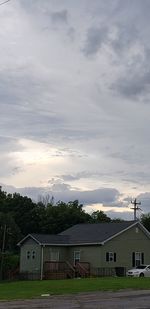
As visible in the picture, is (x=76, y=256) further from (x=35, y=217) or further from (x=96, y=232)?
(x=35, y=217)

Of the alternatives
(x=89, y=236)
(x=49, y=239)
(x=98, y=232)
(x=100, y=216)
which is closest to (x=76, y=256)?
(x=89, y=236)

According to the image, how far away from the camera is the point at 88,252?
181 ft

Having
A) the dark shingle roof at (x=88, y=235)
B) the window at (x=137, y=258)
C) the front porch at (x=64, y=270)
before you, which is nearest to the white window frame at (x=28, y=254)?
the dark shingle roof at (x=88, y=235)

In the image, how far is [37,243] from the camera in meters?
55.4

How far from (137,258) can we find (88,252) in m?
5.31

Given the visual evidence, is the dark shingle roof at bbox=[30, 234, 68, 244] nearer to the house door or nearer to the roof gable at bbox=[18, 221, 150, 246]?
the roof gable at bbox=[18, 221, 150, 246]

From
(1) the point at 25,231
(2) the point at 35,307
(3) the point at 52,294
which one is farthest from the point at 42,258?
(1) the point at 25,231

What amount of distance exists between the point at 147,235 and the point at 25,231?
1850 inches

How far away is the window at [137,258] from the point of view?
185ft

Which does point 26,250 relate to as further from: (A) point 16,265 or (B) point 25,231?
(B) point 25,231

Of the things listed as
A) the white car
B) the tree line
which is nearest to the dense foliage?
the tree line

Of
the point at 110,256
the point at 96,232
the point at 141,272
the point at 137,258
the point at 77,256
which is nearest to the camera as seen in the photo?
the point at 141,272

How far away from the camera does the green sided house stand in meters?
53.1

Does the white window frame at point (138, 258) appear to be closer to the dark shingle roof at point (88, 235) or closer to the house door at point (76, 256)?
the dark shingle roof at point (88, 235)
